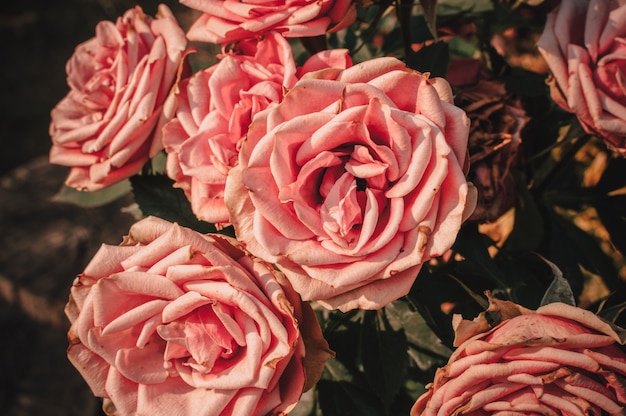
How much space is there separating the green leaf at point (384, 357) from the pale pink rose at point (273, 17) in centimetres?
33

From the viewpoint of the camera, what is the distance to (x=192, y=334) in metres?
0.54

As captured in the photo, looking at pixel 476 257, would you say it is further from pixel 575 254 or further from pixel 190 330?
pixel 190 330

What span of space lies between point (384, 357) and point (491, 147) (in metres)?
0.25

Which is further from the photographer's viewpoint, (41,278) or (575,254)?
(41,278)

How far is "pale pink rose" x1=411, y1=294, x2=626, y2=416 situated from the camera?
47 centimetres

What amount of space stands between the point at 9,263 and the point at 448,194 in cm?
154

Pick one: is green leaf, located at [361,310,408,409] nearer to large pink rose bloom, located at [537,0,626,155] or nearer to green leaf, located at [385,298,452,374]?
green leaf, located at [385,298,452,374]

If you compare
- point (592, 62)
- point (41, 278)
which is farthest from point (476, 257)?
point (41, 278)

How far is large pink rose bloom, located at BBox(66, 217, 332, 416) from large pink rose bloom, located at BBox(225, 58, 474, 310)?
0.15ft

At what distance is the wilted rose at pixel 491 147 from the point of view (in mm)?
639

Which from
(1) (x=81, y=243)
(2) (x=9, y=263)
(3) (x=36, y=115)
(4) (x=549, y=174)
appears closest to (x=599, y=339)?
(4) (x=549, y=174)

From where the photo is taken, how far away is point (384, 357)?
2.15 ft

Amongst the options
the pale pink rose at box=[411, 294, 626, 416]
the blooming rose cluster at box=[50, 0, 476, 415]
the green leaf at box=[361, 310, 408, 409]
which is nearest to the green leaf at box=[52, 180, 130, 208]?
the blooming rose cluster at box=[50, 0, 476, 415]

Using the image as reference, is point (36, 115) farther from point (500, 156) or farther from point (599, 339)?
point (599, 339)
